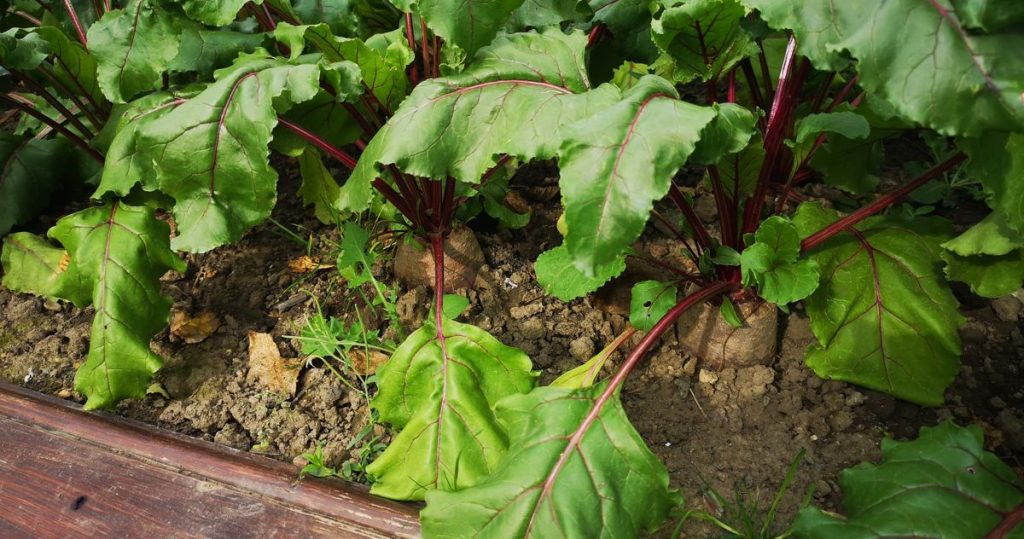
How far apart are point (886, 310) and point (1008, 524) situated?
0.58 metres

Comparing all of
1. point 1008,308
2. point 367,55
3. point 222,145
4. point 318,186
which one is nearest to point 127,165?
point 222,145

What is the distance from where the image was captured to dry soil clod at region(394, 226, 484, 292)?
2086 millimetres

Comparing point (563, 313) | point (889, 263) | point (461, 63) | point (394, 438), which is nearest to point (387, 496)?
point (394, 438)

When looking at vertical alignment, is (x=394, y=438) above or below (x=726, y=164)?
below

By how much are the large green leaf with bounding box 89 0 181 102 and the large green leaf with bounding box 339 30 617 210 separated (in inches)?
29.6

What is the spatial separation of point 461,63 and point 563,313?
72 cm

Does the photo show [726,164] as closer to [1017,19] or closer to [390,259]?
[1017,19]

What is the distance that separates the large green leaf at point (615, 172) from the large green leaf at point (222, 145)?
2.20 ft

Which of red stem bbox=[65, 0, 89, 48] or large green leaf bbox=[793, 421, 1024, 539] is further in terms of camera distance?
red stem bbox=[65, 0, 89, 48]

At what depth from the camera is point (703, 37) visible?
1.59 m

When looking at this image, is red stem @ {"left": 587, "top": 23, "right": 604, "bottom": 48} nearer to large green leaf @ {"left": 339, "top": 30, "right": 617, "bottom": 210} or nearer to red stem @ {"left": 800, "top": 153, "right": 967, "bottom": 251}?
large green leaf @ {"left": 339, "top": 30, "right": 617, "bottom": 210}

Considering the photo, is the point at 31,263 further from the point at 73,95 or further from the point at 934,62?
the point at 934,62

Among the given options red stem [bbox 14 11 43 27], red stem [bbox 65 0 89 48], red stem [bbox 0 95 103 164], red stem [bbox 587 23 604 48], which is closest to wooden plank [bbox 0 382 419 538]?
red stem [bbox 0 95 103 164]

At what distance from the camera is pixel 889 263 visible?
1.80 metres
